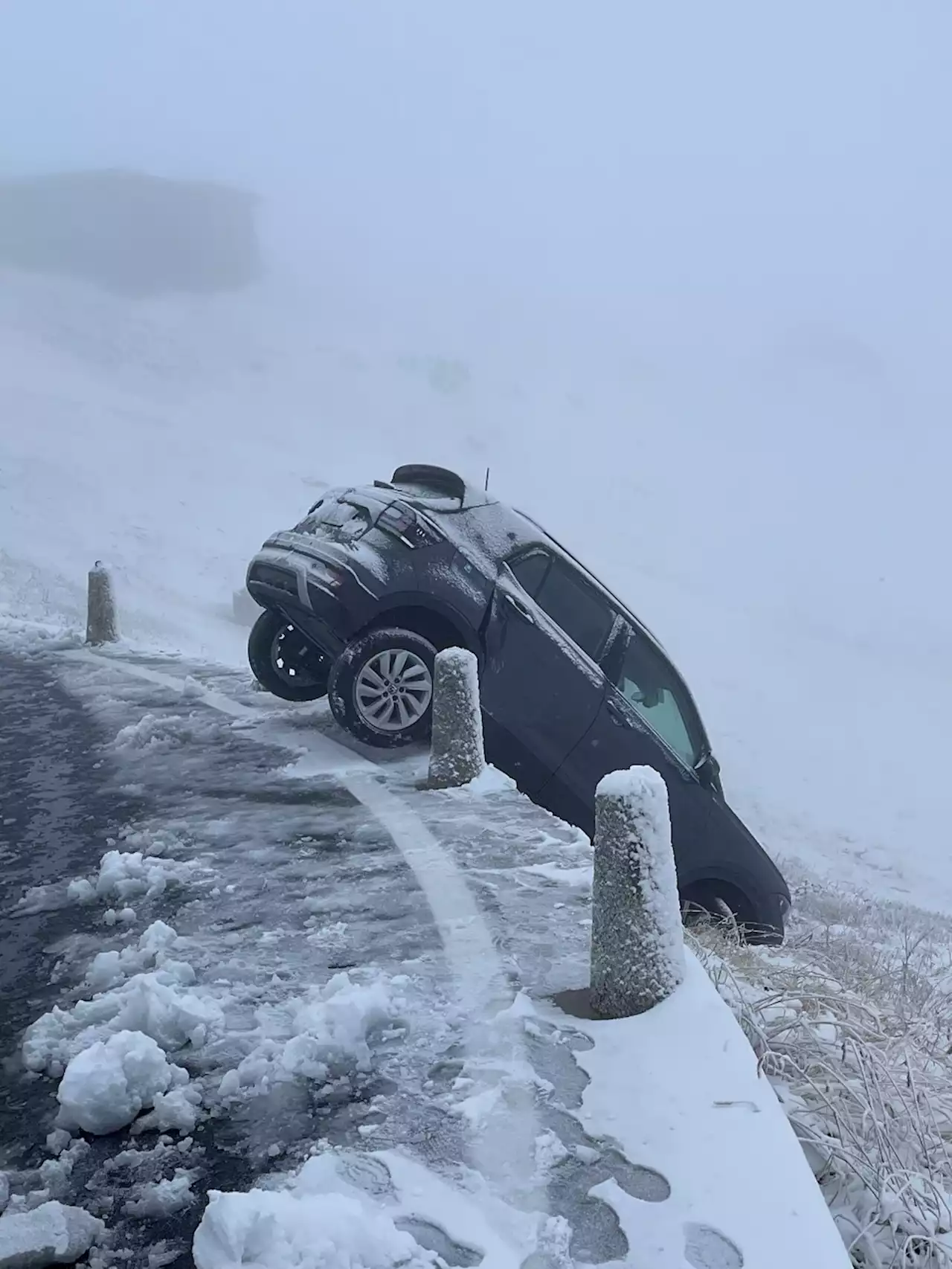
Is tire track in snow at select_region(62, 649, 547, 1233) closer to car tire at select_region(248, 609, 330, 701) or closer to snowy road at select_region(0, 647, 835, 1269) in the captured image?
snowy road at select_region(0, 647, 835, 1269)

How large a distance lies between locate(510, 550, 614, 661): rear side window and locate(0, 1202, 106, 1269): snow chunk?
15.5ft

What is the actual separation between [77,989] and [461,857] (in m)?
1.91

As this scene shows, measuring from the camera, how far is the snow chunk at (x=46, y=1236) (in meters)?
2.19

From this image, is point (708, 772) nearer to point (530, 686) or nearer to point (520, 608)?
point (530, 686)

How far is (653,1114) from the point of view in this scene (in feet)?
9.41

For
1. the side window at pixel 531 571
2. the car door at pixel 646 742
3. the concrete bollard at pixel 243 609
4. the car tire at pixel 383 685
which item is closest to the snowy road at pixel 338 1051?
the car tire at pixel 383 685

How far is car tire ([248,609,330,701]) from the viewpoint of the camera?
782 cm

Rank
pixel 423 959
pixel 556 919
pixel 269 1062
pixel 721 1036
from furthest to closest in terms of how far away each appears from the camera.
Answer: pixel 556 919
pixel 423 959
pixel 721 1036
pixel 269 1062

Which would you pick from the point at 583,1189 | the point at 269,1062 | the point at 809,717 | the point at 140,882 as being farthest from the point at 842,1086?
the point at 809,717

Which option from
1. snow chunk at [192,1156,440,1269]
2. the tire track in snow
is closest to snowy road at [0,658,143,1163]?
snow chunk at [192,1156,440,1269]

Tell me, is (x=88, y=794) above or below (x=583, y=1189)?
below

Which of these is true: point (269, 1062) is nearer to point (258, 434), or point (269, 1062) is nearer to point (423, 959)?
point (423, 959)

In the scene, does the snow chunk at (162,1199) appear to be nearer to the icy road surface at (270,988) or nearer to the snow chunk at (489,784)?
the icy road surface at (270,988)

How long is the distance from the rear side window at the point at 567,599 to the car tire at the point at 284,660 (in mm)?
2072
